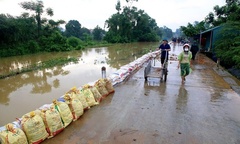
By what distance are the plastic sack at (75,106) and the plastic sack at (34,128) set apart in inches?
28.5

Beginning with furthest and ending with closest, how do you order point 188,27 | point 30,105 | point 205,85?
point 188,27 → point 205,85 → point 30,105

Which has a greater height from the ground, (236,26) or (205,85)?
(236,26)

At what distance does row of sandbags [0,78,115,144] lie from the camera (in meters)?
2.72

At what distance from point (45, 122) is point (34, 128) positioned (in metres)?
0.24

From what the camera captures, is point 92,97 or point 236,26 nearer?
point 92,97

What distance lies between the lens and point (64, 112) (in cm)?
348

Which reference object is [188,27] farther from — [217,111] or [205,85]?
[217,111]

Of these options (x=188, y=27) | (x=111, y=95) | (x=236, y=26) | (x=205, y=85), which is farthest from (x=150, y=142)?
(x=188, y=27)

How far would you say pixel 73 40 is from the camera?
30.6 m

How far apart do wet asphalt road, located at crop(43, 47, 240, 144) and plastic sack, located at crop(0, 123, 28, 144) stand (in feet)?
1.41

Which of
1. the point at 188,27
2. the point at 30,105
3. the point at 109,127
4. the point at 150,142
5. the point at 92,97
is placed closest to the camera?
the point at 150,142

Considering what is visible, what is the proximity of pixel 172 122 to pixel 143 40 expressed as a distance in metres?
54.4

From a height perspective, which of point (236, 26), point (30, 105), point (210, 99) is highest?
point (236, 26)

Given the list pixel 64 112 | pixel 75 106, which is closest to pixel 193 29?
pixel 75 106
